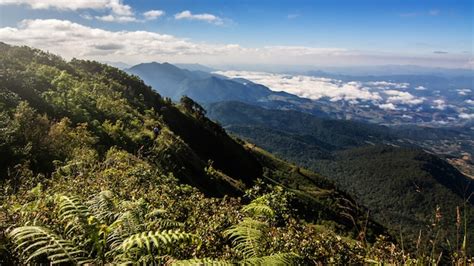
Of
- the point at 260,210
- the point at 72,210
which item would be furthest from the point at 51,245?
the point at 260,210

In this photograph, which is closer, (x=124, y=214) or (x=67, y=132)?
(x=124, y=214)

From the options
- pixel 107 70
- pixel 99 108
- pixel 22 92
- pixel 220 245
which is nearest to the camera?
pixel 220 245

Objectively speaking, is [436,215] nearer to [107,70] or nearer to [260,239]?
[260,239]

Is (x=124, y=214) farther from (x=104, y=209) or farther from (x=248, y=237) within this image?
(x=248, y=237)

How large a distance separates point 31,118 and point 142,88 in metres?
40.8

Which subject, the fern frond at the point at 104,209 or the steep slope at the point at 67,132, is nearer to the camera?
the fern frond at the point at 104,209

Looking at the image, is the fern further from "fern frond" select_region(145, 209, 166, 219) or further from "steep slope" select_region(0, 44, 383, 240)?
"steep slope" select_region(0, 44, 383, 240)

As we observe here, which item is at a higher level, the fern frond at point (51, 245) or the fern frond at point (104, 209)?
the fern frond at point (51, 245)

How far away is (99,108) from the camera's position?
26.2m

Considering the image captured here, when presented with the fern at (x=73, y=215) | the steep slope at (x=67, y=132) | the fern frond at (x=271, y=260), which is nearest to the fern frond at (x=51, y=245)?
the fern at (x=73, y=215)

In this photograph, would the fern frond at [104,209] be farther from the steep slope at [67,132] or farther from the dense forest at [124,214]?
the steep slope at [67,132]

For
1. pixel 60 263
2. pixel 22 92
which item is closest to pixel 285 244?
pixel 60 263

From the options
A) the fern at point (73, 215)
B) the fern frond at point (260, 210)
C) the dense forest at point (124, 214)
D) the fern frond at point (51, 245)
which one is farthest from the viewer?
the fern frond at point (260, 210)

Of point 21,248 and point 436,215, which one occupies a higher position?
point 436,215
